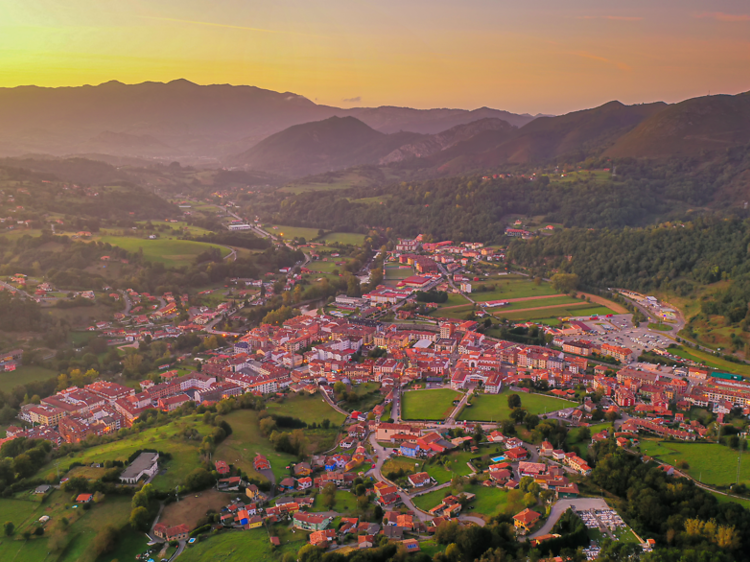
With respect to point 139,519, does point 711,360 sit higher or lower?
higher

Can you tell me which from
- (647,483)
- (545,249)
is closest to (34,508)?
(647,483)

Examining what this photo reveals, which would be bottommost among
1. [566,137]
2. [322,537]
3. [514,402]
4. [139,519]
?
[139,519]

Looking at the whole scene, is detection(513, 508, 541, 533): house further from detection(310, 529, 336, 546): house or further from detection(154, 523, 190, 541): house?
detection(154, 523, 190, 541): house

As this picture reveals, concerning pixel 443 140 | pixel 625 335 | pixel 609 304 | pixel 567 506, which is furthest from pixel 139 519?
pixel 443 140

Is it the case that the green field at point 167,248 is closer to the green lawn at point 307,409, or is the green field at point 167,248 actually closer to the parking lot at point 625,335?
the green lawn at point 307,409

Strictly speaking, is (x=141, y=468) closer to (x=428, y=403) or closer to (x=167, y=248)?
(x=428, y=403)

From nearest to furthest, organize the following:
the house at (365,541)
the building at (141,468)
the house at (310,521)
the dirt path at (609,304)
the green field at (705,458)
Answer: the house at (365,541) → the house at (310,521) → the building at (141,468) → the green field at (705,458) → the dirt path at (609,304)

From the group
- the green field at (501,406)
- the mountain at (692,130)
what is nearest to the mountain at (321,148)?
the mountain at (692,130)
